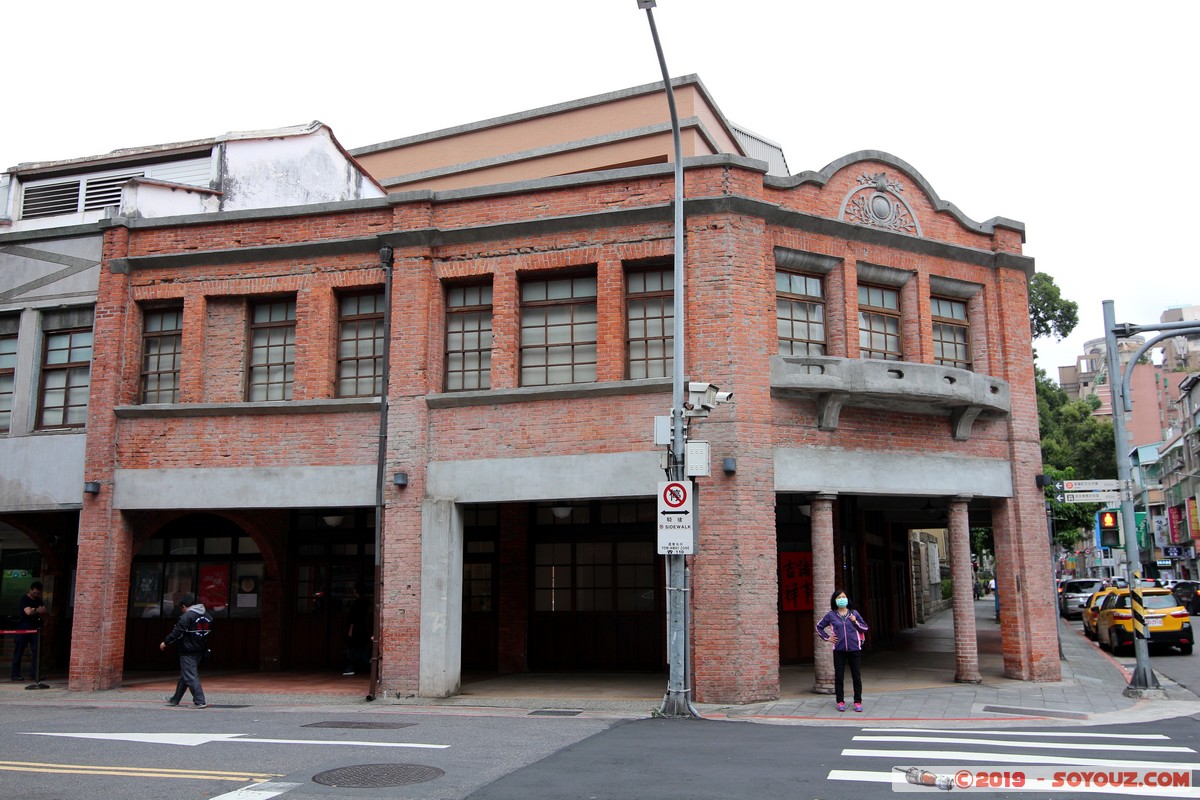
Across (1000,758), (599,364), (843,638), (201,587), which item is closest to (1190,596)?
(843,638)

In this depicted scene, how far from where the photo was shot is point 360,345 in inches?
674

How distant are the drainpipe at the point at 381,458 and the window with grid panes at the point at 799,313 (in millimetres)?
6364

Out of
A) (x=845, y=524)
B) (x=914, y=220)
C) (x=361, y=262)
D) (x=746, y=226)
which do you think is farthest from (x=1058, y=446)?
(x=361, y=262)

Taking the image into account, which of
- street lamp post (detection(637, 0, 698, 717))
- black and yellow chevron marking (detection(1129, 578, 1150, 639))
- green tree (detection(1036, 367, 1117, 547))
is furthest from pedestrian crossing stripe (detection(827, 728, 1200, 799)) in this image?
green tree (detection(1036, 367, 1117, 547))

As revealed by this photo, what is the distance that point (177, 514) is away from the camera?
17.8 m

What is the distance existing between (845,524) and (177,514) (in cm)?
1378

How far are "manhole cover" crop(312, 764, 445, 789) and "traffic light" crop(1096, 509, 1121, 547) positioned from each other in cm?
1314

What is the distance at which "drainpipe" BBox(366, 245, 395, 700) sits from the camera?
51.1ft

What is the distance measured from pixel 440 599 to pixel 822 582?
5910mm

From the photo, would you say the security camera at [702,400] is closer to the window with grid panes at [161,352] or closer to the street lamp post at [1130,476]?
the street lamp post at [1130,476]

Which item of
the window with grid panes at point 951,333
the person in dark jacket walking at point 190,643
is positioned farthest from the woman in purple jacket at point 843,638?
the person in dark jacket walking at point 190,643

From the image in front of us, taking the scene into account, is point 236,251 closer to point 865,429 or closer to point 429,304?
point 429,304

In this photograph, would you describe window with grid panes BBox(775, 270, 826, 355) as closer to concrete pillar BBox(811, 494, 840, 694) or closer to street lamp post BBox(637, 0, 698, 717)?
concrete pillar BBox(811, 494, 840, 694)

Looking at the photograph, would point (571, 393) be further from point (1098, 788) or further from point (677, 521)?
point (1098, 788)
